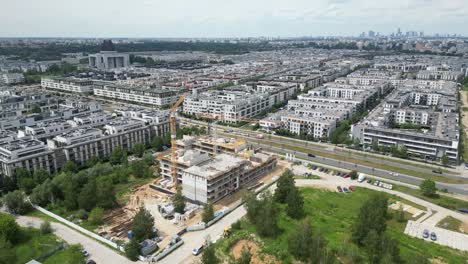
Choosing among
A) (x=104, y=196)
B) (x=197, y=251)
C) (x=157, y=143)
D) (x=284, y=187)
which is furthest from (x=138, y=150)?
(x=197, y=251)

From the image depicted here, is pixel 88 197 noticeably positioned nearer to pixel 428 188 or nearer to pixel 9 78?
pixel 428 188

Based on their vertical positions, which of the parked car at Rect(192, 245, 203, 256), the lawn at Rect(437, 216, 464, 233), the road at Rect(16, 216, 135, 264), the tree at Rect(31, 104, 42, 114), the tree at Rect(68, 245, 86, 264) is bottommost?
the road at Rect(16, 216, 135, 264)

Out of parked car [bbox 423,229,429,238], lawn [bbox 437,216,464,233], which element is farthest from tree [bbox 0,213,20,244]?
lawn [bbox 437,216,464,233]

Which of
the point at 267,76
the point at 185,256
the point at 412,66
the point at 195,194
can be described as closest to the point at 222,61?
the point at 267,76

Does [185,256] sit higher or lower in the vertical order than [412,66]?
lower

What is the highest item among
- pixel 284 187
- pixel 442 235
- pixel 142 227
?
pixel 284 187

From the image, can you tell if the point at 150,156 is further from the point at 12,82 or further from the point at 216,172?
the point at 12,82

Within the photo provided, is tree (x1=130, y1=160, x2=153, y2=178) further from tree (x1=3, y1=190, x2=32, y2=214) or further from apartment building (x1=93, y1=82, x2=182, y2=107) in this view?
apartment building (x1=93, y1=82, x2=182, y2=107)
